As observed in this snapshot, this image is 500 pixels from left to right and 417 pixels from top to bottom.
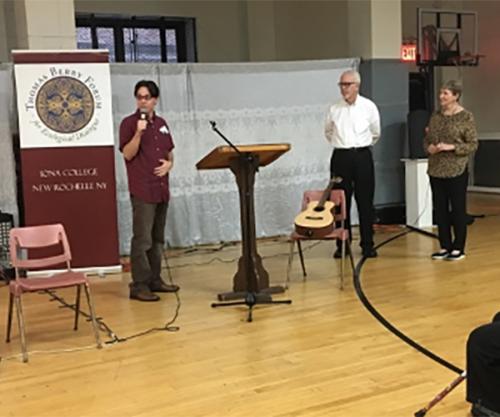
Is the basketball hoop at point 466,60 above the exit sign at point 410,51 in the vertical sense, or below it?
below

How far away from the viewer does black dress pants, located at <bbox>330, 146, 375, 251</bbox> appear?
19.6ft

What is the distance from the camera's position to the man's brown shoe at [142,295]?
4910 millimetres

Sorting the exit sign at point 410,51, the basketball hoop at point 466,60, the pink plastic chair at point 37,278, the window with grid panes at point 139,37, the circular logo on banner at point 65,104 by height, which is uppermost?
the window with grid panes at point 139,37

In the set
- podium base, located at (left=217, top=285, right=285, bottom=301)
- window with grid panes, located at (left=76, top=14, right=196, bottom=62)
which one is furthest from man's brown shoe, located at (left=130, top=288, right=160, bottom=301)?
window with grid panes, located at (left=76, top=14, right=196, bottom=62)

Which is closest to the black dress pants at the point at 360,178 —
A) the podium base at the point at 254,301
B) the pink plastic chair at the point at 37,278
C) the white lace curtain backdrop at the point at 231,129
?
the white lace curtain backdrop at the point at 231,129

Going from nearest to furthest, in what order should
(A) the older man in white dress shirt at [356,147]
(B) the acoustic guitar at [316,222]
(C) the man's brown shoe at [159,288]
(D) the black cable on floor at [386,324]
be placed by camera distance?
(D) the black cable on floor at [386,324], (B) the acoustic guitar at [316,222], (C) the man's brown shoe at [159,288], (A) the older man in white dress shirt at [356,147]

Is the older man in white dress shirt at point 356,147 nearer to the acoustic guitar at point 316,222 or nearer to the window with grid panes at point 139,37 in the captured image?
the acoustic guitar at point 316,222

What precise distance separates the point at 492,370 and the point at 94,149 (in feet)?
13.0

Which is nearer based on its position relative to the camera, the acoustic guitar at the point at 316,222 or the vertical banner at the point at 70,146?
the acoustic guitar at the point at 316,222

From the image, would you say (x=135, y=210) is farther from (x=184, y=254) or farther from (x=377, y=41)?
(x=377, y=41)

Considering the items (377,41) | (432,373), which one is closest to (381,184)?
(377,41)

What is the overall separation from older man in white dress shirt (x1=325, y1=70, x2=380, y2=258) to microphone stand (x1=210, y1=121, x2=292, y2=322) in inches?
59.9

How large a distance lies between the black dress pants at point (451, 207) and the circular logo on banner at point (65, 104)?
291 cm

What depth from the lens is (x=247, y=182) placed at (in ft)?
14.9
